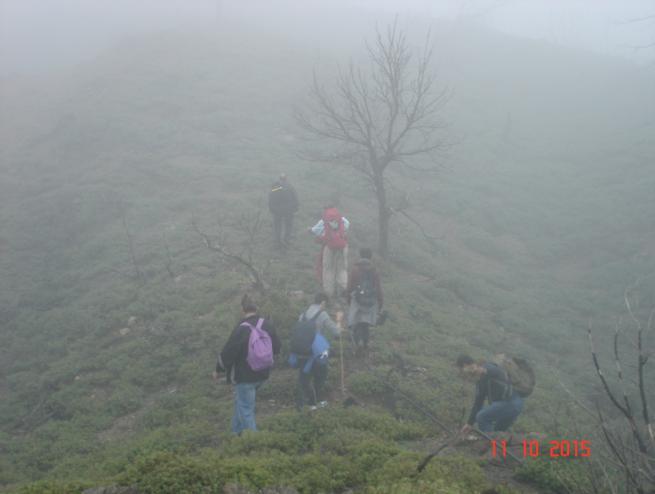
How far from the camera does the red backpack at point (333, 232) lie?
33.1 feet

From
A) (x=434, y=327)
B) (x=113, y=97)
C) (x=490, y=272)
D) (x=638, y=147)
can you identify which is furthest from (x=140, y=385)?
(x=638, y=147)

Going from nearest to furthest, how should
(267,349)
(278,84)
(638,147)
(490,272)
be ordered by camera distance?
1. (267,349)
2. (490,272)
3. (638,147)
4. (278,84)

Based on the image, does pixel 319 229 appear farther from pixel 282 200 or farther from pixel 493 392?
pixel 493 392

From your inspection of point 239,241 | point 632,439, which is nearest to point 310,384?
point 632,439

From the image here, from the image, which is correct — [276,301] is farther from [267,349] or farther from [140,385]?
[267,349]

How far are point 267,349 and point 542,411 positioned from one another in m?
5.10

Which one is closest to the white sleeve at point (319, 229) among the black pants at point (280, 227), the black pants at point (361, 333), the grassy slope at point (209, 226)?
the grassy slope at point (209, 226)

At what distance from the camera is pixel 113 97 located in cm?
2764

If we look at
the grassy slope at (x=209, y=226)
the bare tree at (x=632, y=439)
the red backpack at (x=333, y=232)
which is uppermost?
the bare tree at (x=632, y=439)

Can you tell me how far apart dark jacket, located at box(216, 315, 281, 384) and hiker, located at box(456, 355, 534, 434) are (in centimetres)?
240

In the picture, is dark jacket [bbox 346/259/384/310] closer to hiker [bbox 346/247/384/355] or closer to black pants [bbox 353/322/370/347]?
hiker [bbox 346/247/384/355]

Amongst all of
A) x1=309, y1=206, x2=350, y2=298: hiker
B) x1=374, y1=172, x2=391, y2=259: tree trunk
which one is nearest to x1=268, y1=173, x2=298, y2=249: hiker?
x1=374, y1=172, x2=391, y2=259: tree trunk

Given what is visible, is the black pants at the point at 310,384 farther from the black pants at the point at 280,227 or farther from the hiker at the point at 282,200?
the black pants at the point at 280,227

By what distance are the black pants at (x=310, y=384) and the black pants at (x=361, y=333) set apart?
1621 mm
